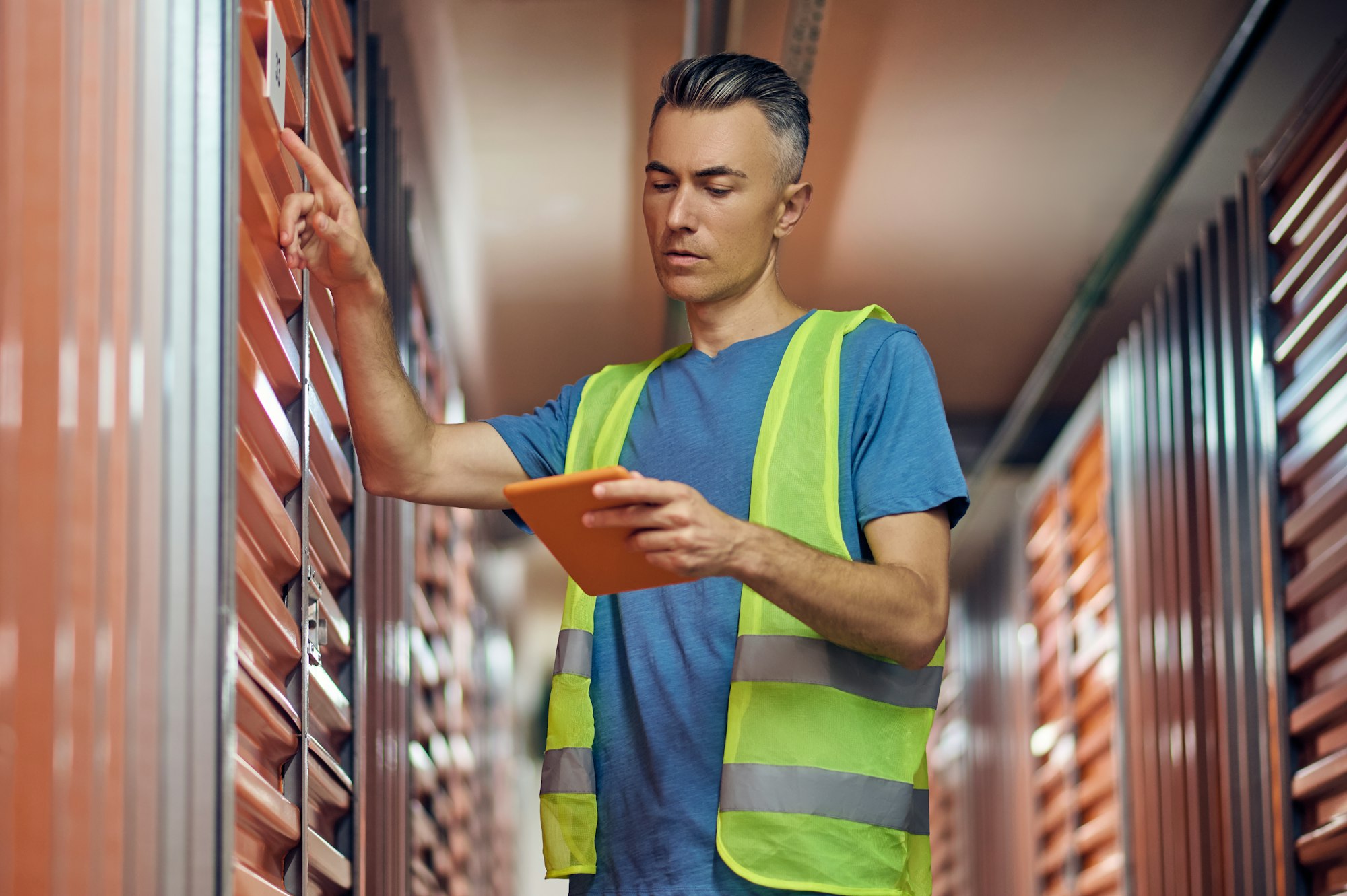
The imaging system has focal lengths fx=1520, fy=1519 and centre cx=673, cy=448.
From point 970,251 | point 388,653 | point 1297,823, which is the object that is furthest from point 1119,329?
point 388,653

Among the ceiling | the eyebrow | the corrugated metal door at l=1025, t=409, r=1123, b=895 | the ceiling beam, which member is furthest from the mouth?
the corrugated metal door at l=1025, t=409, r=1123, b=895

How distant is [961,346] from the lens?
651cm

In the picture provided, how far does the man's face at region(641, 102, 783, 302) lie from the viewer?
2.20 m

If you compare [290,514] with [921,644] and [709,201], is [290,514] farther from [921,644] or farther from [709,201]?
[921,644]

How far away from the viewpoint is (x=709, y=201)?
2.20 m

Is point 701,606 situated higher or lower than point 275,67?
lower

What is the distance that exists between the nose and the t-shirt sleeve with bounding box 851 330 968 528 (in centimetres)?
33

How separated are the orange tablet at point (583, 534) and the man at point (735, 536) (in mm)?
34

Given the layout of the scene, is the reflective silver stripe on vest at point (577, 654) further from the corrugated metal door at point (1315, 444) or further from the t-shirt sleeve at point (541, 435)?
the corrugated metal door at point (1315, 444)

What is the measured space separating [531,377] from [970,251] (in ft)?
7.07

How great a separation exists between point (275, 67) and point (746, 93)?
69 centimetres

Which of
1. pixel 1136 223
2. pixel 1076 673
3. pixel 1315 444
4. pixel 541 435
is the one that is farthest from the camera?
pixel 1076 673

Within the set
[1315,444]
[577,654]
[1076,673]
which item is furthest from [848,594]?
[1076,673]

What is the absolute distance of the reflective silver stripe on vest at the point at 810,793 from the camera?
185cm
